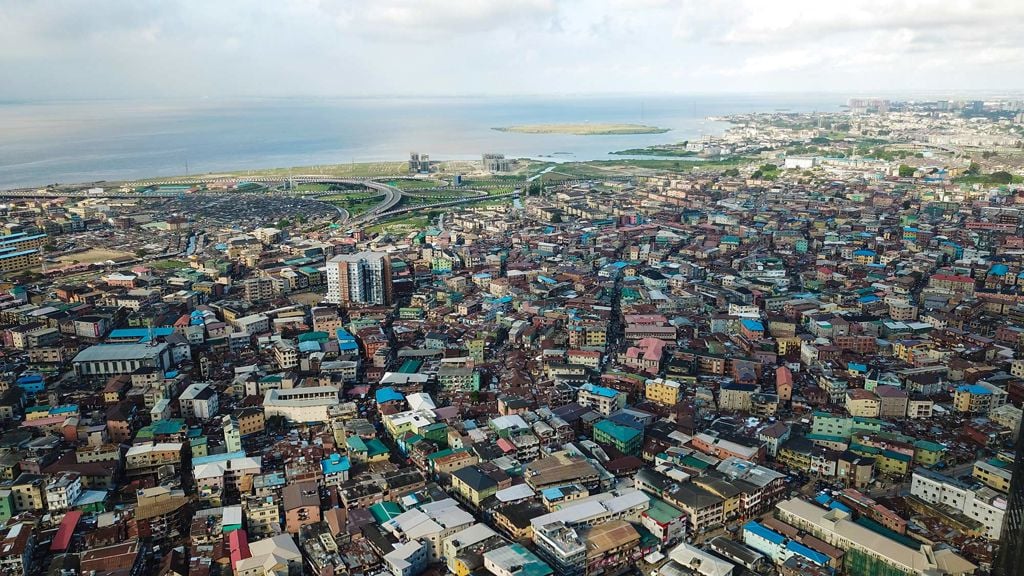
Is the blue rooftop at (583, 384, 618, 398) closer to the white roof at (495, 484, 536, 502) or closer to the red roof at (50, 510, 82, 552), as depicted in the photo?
the white roof at (495, 484, 536, 502)

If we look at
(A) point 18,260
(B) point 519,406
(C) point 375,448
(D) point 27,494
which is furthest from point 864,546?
(A) point 18,260

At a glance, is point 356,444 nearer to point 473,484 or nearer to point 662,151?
point 473,484

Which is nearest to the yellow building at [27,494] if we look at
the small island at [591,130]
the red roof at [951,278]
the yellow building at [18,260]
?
the yellow building at [18,260]

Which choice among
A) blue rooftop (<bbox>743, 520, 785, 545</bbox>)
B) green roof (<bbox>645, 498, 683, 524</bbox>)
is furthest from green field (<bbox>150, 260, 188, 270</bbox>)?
blue rooftop (<bbox>743, 520, 785, 545</bbox>)

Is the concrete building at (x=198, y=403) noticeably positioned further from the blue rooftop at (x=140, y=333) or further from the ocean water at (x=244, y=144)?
the ocean water at (x=244, y=144)

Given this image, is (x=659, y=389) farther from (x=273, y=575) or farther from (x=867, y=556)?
(x=273, y=575)

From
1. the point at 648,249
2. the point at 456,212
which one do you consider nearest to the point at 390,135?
the point at 456,212
